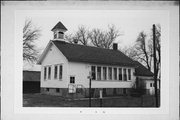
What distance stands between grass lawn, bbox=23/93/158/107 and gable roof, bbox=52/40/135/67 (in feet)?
2.32

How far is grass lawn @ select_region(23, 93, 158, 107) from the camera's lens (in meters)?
5.27

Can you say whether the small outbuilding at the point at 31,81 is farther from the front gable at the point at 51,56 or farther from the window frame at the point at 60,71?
the window frame at the point at 60,71

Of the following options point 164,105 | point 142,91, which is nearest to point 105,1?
point 142,91

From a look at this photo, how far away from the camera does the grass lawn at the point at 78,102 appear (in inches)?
208

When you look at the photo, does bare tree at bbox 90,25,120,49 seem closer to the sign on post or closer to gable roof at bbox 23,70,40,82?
the sign on post

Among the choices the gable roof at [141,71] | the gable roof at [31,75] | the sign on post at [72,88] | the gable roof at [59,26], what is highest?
the gable roof at [59,26]

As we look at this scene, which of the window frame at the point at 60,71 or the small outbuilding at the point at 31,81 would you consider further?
the window frame at the point at 60,71

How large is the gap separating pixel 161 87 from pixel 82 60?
64.5 inches

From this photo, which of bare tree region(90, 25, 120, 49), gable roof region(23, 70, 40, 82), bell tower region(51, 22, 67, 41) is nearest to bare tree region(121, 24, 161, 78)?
bare tree region(90, 25, 120, 49)

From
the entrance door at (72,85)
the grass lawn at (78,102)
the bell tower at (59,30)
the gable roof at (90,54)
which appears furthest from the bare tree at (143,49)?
the bell tower at (59,30)

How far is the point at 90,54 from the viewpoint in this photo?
5355 millimetres

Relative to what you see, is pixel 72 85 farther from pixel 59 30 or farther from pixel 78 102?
pixel 59 30

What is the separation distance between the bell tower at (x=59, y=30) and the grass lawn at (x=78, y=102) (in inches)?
45.5

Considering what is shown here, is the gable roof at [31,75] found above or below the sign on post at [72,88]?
above
